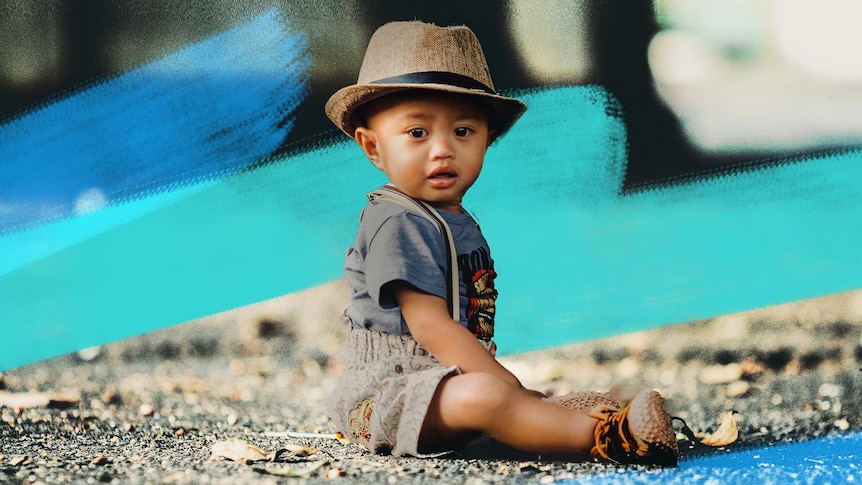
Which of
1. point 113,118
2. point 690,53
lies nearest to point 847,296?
point 690,53

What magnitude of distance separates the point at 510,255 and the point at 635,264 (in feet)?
1.16

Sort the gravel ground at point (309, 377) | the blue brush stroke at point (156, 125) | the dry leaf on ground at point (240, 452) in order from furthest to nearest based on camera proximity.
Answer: the blue brush stroke at point (156, 125), the gravel ground at point (309, 377), the dry leaf on ground at point (240, 452)

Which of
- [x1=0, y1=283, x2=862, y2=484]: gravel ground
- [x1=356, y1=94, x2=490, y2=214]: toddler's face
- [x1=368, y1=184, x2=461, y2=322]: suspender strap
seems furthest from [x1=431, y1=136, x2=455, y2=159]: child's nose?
[x1=0, y1=283, x2=862, y2=484]: gravel ground

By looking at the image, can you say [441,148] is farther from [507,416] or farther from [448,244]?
[507,416]

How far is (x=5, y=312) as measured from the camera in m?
2.70

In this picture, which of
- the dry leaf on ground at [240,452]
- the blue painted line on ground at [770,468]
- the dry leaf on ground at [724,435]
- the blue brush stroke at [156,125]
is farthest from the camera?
the blue brush stroke at [156,125]

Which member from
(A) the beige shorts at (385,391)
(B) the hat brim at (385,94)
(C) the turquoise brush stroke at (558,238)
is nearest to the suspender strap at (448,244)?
(A) the beige shorts at (385,391)

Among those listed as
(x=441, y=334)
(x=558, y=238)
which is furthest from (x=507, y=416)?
(x=558, y=238)

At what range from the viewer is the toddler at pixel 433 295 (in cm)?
165

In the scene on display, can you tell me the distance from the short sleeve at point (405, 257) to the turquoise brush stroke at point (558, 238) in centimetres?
85

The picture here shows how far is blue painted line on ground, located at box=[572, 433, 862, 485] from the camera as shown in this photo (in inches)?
62.4

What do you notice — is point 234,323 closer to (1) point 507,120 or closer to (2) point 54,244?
(2) point 54,244

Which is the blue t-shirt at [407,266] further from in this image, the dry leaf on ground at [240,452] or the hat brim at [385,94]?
the dry leaf on ground at [240,452]

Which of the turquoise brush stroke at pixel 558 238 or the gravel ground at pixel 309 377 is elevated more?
the turquoise brush stroke at pixel 558 238
